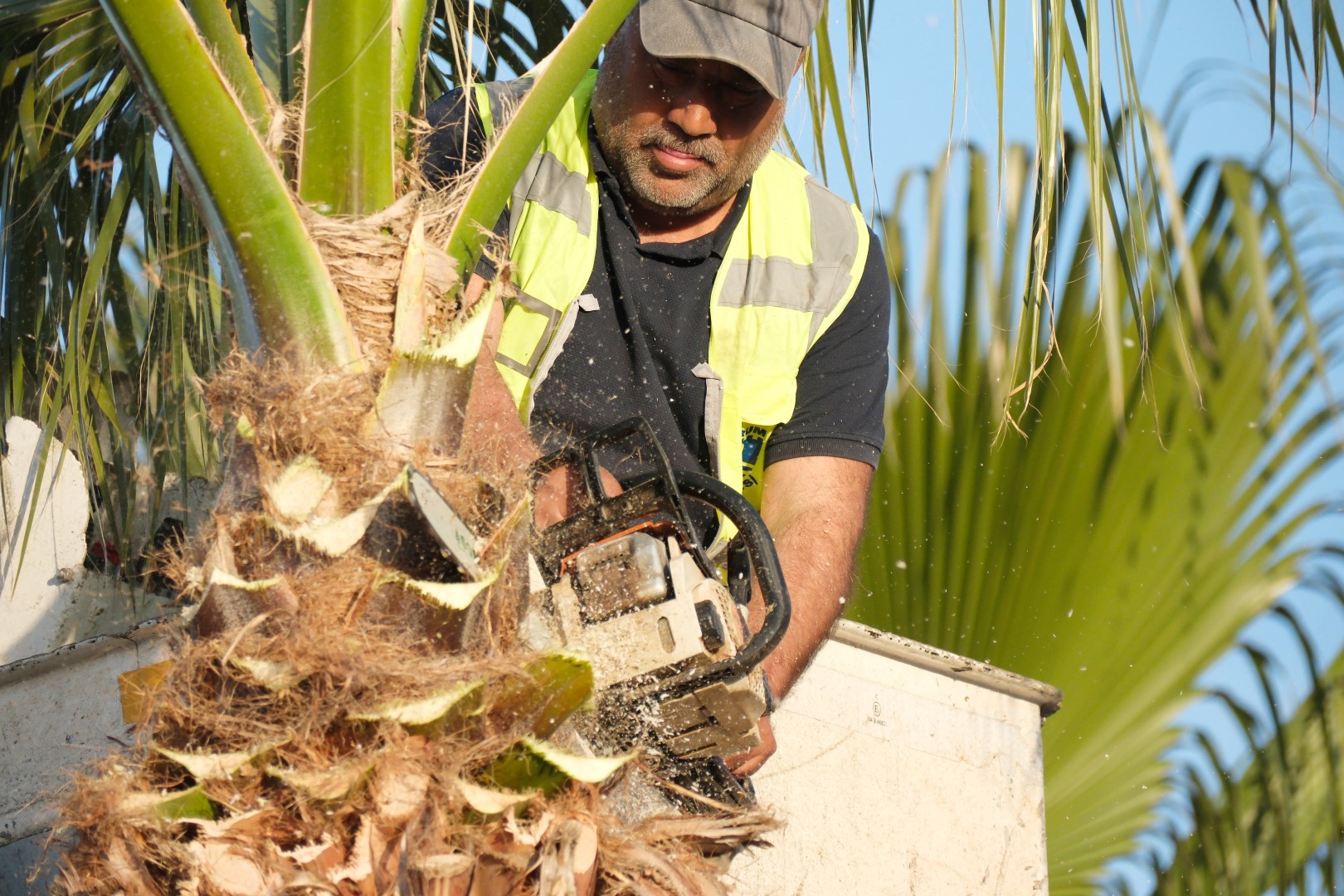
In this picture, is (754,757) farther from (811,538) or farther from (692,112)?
(692,112)

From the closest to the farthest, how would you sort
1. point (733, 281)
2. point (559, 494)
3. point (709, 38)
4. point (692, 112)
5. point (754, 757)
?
point (559, 494)
point (754, 757)
point (709, 38)
point (692, 112)
point (733, 281)

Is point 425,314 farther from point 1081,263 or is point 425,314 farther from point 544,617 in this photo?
point 1081,263

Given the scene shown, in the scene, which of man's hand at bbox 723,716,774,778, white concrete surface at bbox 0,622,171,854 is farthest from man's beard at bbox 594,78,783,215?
white concrete surface at bbox 0,622,171,854

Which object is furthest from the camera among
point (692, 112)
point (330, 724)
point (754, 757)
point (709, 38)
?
point (692, 112)

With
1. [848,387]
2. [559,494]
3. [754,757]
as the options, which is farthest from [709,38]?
[754,757]

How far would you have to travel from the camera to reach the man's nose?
2191mm

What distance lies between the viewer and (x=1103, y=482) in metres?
2.64

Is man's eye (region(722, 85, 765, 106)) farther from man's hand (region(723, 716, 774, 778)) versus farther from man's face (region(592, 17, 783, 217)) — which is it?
man's hand (region(723, 716, 774, 778))

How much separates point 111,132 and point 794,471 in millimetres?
1612

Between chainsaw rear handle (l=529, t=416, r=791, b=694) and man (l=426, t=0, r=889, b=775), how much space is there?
1.79 feet

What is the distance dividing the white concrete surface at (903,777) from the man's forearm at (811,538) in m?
0.44

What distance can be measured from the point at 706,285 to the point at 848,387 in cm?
37

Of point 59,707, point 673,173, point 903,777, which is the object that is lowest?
point 903,777

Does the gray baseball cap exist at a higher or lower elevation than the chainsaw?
higher
